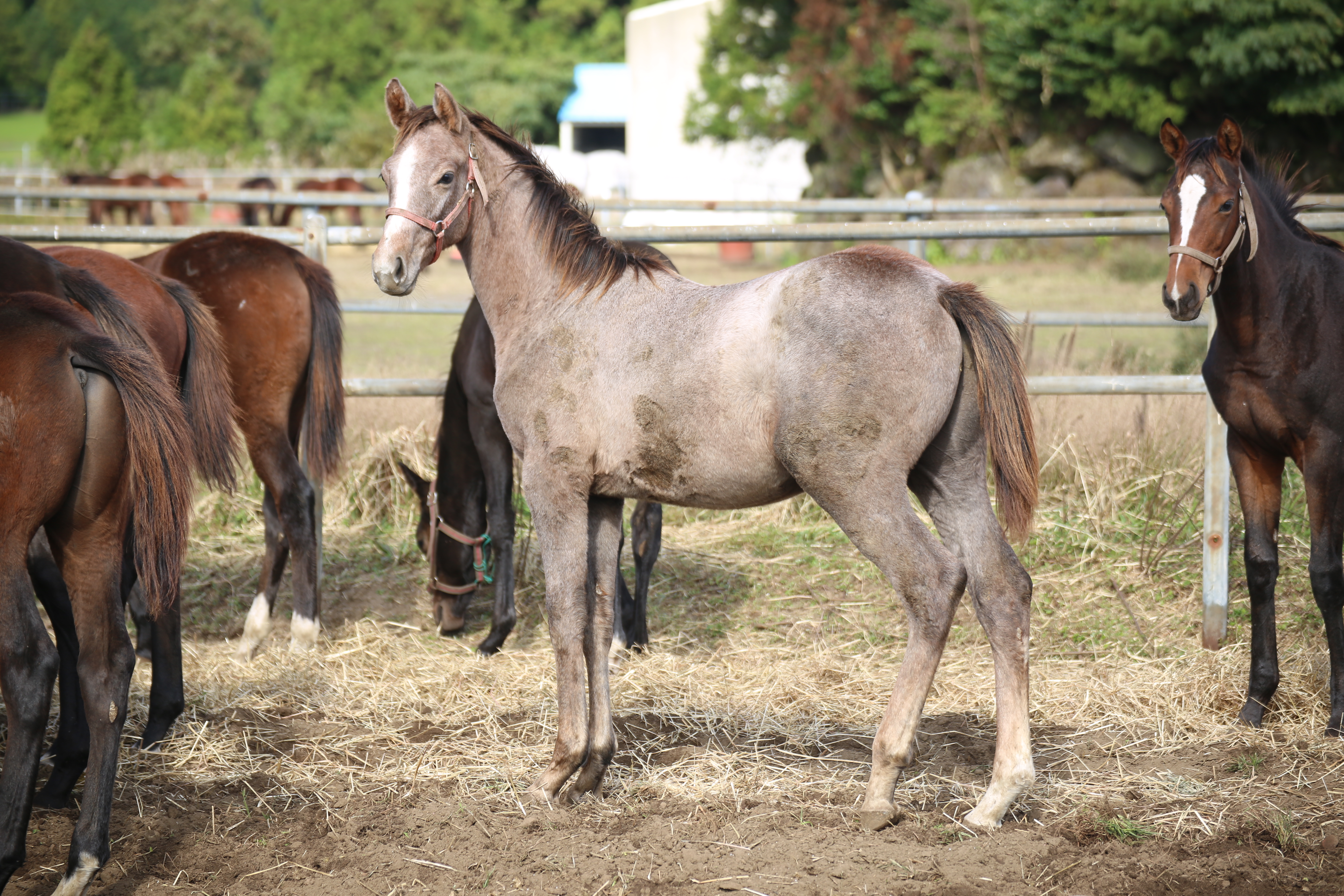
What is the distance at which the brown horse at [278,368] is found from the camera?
15.8 feet

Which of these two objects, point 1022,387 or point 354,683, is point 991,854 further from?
point 354,683

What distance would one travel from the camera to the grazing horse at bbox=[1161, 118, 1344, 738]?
368 cm

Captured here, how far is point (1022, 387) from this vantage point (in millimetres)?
2961

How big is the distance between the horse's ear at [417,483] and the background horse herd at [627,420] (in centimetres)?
111

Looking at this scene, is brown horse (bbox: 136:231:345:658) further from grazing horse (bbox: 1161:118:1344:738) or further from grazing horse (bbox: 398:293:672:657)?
grazing horse (bbox: 1161:118:1344:738)

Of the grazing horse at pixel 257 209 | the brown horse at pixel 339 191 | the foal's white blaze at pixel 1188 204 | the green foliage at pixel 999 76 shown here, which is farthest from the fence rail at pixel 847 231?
the grazing horse at pixel 257 209

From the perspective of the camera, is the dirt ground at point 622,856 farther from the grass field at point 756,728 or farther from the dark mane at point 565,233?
the dark mane at point 565,233

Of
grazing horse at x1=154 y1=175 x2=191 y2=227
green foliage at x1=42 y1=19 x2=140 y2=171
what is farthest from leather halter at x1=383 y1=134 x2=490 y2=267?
green foliage at x1=42 y1=19 x2=140 y2=171

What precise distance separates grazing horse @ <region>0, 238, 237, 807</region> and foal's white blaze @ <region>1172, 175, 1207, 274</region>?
3.31 metres

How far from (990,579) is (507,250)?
5.99 feet

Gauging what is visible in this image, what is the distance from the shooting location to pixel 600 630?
340 centimetres

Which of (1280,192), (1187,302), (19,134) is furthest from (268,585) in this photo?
(19,134)

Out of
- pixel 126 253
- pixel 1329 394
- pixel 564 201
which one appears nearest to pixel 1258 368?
pixel 1329 394

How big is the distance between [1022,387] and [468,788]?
6.96ft
